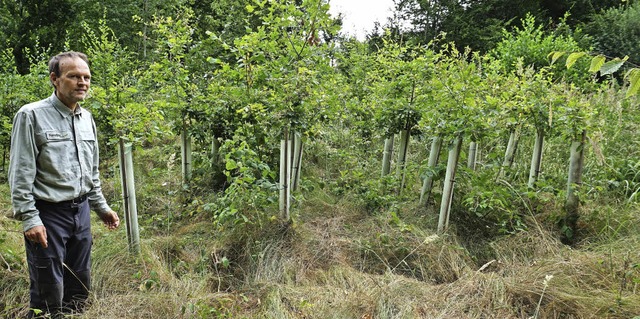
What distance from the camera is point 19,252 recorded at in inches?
113

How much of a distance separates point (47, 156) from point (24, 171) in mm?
124

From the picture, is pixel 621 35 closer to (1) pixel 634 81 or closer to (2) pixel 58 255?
(1) pixel 634 81

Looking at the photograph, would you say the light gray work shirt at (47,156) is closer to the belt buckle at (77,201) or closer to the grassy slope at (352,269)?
the belt buckle at (77,201)

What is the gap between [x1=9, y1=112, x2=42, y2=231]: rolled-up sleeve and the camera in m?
1.89

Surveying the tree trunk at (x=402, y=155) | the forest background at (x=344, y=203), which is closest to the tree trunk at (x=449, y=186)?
the forest background at (x=344, y=203)

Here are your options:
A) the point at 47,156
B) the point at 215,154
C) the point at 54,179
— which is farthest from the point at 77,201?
the point at 215,154

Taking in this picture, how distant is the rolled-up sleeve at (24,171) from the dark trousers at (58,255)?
126mm

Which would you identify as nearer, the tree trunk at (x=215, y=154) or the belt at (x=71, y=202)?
the belt at (x=71, y=202)

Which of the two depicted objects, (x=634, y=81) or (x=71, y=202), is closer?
(x=634, y=81)

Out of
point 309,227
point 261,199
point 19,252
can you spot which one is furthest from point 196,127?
point 19,252

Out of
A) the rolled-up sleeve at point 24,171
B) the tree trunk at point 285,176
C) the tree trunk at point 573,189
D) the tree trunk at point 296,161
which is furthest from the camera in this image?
the tree trunk at point 296,161

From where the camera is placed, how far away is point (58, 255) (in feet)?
6.79

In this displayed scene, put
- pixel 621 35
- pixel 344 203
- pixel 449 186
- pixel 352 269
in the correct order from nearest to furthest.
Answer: pixel 352 269 → pixel 449 186 → pixel 344 203 → pixel 621 35

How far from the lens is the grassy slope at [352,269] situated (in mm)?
2461
